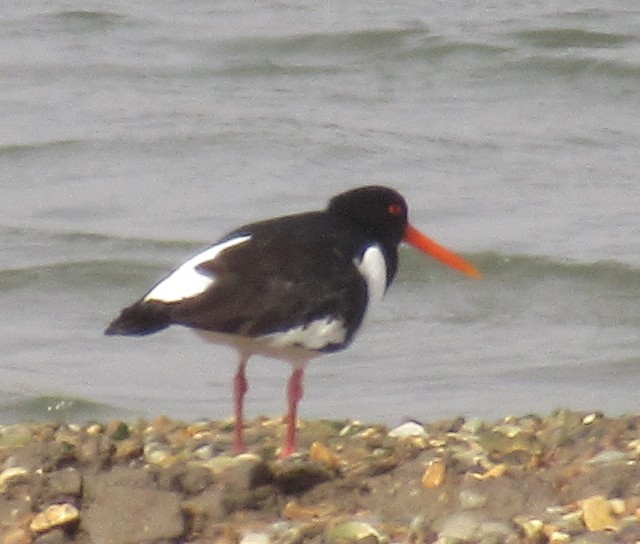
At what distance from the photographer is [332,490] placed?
17.5 ft

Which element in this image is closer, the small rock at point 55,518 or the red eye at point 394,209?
the small rock at point 55,518

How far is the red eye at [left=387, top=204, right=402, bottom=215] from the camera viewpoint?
6562 millimetres

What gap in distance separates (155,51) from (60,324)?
610 cm

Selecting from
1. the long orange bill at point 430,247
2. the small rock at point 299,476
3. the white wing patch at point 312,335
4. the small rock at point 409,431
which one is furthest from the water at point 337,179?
the small rock at point 299,476

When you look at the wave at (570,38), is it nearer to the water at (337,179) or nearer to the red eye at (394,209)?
the water at (337,179)

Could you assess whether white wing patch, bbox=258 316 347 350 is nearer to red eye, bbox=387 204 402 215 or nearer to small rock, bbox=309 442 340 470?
small rock, bbox=309 442 340 470

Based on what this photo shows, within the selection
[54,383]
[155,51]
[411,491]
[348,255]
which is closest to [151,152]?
[155,51]

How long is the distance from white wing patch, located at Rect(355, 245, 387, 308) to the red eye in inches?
10.8

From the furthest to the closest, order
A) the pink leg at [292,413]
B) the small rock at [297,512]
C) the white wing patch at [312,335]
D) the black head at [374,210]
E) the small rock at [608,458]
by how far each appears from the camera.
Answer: the black head at [374,210] < the pink leg at [292,413] < the white wing patch at [312,335] < the small rock at [608,458] < the small rock at [297,512]

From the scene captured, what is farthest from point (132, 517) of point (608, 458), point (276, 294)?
point (608, 458)

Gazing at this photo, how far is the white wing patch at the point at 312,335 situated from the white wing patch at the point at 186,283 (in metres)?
0.27

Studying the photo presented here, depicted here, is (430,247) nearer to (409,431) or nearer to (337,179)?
(409,431)

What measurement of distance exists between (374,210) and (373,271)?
398mm

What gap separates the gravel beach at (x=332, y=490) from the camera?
4.89 meters
